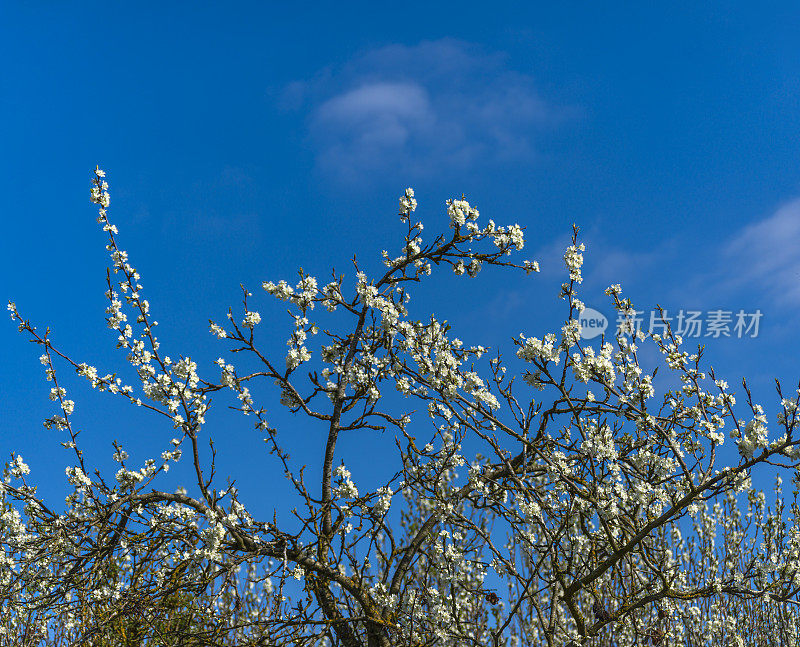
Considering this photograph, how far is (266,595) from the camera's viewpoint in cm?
910

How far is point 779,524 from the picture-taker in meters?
8.00

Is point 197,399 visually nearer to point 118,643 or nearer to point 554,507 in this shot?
point 118,643

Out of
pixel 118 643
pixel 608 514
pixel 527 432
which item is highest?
pixel 527 432

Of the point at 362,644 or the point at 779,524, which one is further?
the point at 779,524

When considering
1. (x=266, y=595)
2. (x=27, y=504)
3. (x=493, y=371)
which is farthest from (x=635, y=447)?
(x=266, y=595)

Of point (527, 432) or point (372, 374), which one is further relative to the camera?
point (372, 374)

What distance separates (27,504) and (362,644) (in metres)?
3.20

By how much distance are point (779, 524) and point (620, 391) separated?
454cm

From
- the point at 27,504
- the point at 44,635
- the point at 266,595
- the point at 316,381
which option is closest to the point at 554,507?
the point at 316,381

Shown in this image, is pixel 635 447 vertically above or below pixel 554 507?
above

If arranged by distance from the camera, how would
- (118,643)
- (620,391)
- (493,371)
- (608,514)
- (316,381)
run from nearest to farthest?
(608,514), (620,391), (493,371), (118,643), (316,381)

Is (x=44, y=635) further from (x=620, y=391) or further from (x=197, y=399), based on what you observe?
(x=620, y=391)

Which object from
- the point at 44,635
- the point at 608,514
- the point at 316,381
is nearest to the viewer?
the point at 608,514

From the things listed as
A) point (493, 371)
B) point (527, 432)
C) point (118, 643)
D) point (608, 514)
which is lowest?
point (118, 643)
